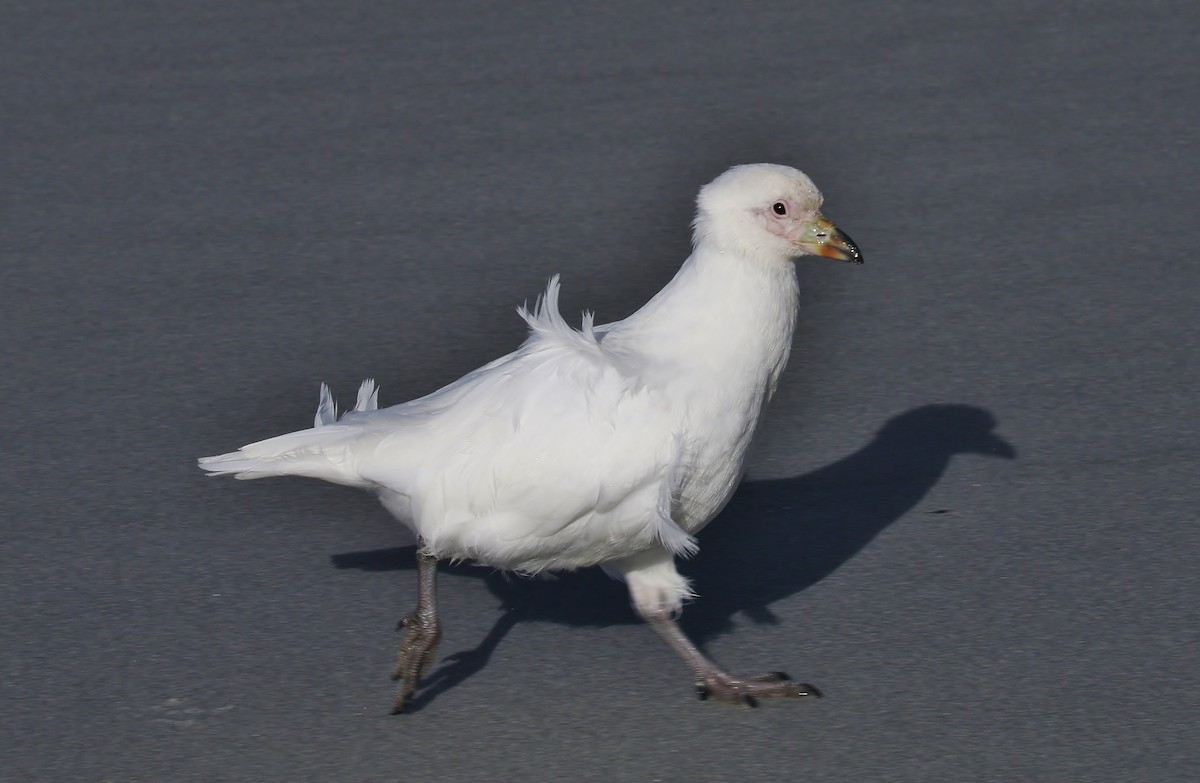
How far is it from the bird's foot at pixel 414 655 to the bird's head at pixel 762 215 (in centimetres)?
121

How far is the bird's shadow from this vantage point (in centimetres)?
486

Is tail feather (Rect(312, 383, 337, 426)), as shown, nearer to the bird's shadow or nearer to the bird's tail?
the bird's tail

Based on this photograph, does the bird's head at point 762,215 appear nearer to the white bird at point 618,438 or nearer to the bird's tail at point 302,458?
the white bird at point 618,438

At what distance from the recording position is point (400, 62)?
8672 mm

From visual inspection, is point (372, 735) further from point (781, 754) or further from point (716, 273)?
point (716, 273)

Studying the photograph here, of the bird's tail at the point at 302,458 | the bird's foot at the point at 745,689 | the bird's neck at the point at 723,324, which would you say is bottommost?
the bird's foot at the point at 745,689

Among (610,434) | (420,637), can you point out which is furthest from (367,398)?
(610,434)

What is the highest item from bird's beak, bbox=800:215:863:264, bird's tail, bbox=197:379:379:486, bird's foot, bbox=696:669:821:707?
bird's beak, bbox=800:215:863:264

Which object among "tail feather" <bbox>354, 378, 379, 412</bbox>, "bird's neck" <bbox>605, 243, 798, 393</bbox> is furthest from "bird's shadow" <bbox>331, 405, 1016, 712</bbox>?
"bird's neck" <bbox>605, 243, 798, 393</bbox>

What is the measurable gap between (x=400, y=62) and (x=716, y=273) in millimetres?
4669

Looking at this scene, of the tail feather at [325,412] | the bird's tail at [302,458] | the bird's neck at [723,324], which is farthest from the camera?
the tail feather at [325,412]

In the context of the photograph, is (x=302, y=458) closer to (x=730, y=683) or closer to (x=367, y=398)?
(x=367, y=398)

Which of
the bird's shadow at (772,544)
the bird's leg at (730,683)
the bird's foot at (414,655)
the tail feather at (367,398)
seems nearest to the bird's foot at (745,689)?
the bird's leg at (730,683)

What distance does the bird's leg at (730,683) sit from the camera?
4402 mm
